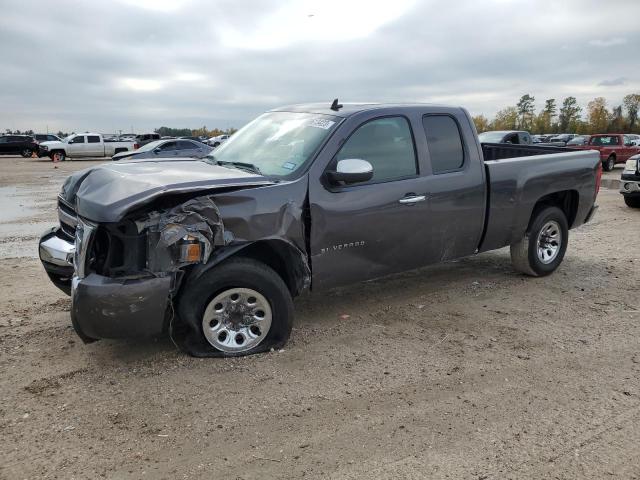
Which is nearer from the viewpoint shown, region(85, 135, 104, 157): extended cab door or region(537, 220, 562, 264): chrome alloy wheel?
region(537, 220, 562, 264): chrome alloy wheel

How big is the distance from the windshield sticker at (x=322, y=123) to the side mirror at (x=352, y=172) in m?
0.45

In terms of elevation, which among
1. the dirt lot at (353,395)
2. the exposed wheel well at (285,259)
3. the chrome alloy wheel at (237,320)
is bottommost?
the dirt lot at (353,395)

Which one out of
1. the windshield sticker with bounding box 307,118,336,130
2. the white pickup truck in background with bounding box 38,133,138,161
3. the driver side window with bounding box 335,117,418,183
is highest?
the white pickup truck in background with bounding box 38,133,138,161

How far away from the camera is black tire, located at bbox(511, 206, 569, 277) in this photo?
6132mm

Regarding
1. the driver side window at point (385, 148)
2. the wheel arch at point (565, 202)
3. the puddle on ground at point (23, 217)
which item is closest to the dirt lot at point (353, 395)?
the wheel arch at point (565, 202)

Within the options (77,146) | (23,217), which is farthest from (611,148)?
(77,146)

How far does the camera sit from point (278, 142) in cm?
479

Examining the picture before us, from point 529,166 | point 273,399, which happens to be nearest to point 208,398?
point 273,399

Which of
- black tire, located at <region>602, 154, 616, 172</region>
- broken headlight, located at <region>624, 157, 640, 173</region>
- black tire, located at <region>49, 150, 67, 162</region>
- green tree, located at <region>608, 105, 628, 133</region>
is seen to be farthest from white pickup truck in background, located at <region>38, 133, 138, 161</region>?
green tree, located at <region>608, 105, 628, 133</region>

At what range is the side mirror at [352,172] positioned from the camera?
166 inches

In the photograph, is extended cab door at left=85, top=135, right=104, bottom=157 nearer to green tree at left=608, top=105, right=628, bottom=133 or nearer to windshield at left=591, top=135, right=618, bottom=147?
windshield at left=591, top=135, right=618, bottom=147

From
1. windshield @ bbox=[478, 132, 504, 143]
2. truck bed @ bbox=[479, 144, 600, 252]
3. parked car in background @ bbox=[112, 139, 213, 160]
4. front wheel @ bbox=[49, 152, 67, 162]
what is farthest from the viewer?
front wheel @ bbox=[49, 152, 67, 162]

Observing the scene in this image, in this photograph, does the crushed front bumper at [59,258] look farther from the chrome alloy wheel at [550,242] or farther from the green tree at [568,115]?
the green tree at [568,115]

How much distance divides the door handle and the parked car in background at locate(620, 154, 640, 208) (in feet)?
29.6
